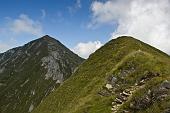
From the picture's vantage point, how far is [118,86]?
218ft

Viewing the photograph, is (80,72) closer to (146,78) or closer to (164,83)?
(146,78)

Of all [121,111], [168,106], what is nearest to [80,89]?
[121,111]

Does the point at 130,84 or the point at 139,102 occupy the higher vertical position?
the point at 130,84

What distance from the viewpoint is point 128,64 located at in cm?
7094

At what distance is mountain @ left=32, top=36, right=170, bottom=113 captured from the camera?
48.1m

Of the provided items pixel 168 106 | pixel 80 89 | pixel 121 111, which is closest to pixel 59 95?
pixel 80 89

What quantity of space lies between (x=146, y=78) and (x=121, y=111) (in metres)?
12.2

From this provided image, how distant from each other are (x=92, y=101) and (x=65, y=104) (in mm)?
14761

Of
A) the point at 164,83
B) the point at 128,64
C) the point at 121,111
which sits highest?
the point at 128,64

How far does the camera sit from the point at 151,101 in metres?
46.6

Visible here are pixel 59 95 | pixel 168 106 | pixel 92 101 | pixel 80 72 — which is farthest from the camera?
pixel 80 72

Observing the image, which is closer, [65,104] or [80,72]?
[65,104]

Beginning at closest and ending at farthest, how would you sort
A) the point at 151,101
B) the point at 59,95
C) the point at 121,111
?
1. the point at 151,101
2. the point at 121,111
3. the point at 59,95

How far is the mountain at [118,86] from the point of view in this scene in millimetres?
48062
